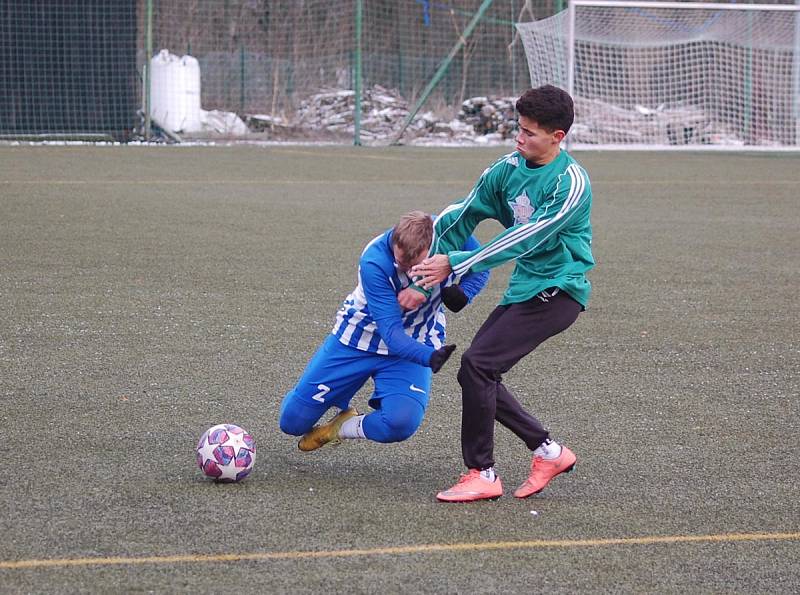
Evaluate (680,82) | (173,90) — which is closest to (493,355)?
(680,82)

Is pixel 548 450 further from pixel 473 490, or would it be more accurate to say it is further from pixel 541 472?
pixel 473 490

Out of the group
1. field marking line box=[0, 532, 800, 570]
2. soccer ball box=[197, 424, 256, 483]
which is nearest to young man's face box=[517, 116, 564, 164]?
field marking line box=[0, 532, 800, 570]

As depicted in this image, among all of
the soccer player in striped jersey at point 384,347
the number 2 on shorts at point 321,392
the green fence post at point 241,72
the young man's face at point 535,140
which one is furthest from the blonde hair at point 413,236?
the green fence post at point 241,72

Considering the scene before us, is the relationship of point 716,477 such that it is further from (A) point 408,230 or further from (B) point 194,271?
(B) point 194,271

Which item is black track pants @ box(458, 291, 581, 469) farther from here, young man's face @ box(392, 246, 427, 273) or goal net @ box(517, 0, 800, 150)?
goal net @ box(517, 0, 800, 150)

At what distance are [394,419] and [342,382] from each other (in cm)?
28

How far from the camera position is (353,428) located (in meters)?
4.69

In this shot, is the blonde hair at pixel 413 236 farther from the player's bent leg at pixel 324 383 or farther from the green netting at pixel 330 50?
the green netting at pixel 330 50

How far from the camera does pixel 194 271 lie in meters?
8.83

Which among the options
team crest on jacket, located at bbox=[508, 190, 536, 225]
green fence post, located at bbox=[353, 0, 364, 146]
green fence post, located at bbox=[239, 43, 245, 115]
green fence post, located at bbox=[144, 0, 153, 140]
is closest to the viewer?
team crest on jacket, located at bbox=[508, 190, 536, 225]

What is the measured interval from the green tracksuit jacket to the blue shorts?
500mm

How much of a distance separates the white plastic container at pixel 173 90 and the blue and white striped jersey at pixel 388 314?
64.0ft

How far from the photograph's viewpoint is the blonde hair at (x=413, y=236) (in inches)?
169

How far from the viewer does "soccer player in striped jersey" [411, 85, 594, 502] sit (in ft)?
13.7
